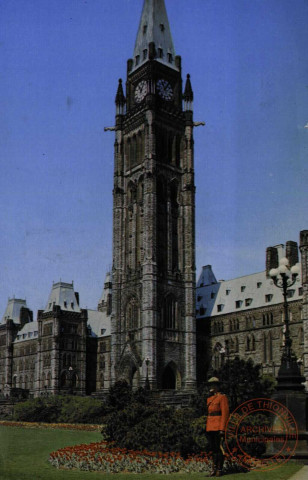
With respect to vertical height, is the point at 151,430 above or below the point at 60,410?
above

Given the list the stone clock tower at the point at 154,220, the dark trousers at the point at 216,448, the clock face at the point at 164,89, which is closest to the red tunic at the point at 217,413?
the dark trousers at the point at 216,448

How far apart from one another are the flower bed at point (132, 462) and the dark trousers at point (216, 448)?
2.25 meters

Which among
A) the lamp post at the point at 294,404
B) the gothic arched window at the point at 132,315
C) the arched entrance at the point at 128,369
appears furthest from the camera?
the gothic arched window at the point at 132,315

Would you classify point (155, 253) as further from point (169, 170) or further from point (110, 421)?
point (110, 421)

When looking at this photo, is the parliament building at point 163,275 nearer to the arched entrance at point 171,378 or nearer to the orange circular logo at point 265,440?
the arched entrance at point 171,378

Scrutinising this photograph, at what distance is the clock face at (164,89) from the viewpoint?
8906 cm

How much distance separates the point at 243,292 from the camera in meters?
85.2

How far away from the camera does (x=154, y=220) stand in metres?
81.8

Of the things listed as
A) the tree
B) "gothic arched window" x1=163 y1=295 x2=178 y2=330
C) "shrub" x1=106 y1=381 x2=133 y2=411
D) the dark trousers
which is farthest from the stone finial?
the dark trousers

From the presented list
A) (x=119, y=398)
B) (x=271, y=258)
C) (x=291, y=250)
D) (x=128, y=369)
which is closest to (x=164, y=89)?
(x=271, y=258)

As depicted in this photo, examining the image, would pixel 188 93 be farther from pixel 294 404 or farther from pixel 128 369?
pixel 294 404

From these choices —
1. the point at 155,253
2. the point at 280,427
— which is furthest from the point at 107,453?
the point at 155,253

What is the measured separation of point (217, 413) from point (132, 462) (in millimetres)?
4926

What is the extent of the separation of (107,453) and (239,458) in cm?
477
